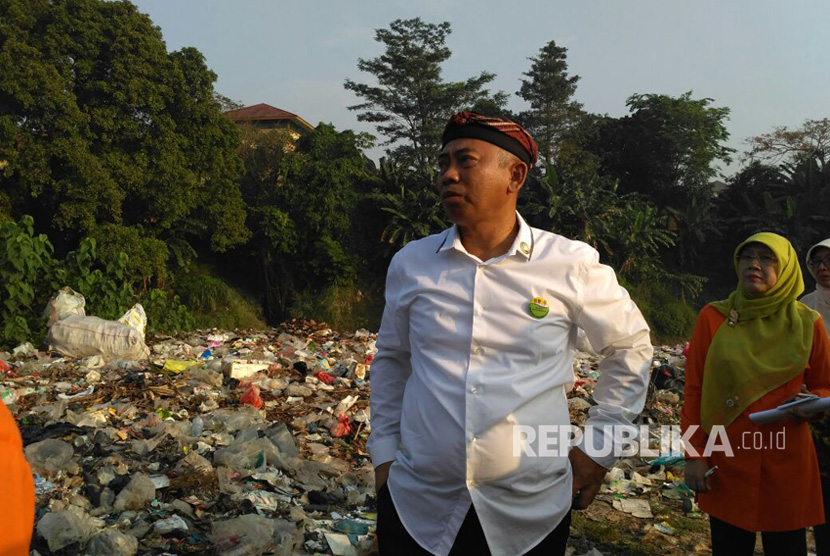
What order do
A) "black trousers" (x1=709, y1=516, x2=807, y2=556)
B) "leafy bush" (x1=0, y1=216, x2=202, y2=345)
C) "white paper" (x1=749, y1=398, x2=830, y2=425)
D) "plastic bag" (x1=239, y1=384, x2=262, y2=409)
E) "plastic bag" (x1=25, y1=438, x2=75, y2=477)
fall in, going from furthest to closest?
"leafy bush" (x1=0, y1=216, x2=202, y2=345) → "plastic bag" (x1=239, y1=384, x2=262, y2=409) → "plastic bag" (x1=25, y1=438, x2=75, y2=477) → "black trousers" (x1=709, y1=516, x2=807, y2=556) → "white paper" (x1=749, y1=398, x2=830, y2=425)

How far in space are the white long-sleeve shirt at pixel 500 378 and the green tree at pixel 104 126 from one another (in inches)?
526

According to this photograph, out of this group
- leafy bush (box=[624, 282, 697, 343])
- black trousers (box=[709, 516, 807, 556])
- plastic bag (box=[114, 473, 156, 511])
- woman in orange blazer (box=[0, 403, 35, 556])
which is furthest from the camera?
leafy bush (box=[624, 282, 697, 343])

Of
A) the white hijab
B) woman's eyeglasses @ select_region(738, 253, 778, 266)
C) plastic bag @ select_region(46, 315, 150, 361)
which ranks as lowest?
plastic bag @ select_region(46, 315, 150, 361)

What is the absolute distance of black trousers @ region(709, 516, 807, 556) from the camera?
234cm

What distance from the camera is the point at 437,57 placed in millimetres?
24938

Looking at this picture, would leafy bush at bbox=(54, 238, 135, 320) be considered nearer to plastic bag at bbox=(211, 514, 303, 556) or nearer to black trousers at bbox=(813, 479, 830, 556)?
plastic bag at bbox=(211, 514, 303, 556)

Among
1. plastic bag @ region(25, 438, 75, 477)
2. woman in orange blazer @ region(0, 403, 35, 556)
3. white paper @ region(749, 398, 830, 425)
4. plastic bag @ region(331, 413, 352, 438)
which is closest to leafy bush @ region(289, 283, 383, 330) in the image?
plastic bag @ region(331, 413, 352, 438)

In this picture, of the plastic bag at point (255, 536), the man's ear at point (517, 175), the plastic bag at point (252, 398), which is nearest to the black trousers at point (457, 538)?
the man's ear at point (517, 175)

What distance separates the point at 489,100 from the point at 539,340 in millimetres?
25448

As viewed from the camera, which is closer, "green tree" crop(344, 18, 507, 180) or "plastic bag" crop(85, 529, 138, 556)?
"plastic bag" crop(85, 529, 138, 556)

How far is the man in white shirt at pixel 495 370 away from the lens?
1.65 meters

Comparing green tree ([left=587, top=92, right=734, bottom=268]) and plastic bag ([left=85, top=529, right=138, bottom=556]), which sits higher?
green tree ([left=587, top=92, right=734, bottom=268])

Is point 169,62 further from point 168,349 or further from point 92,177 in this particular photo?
point 168,349

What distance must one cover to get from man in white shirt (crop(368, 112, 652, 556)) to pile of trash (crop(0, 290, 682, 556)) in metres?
1.84
